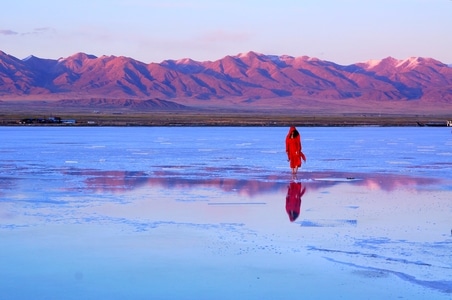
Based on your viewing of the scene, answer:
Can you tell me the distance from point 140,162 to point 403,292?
1634cm

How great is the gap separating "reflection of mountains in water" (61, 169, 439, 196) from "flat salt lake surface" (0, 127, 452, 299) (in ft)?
0.12

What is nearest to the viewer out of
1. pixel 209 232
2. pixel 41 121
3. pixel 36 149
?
pixel 209 232

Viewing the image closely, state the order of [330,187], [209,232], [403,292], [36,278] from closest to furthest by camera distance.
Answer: [403,292], [36,278], [209,232], [330,187]

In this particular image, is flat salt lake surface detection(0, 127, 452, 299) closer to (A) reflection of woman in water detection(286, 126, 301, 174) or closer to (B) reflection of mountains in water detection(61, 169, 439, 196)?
(B) reflection of mountains in water detection(61, 169, 439, 196)

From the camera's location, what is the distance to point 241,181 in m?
18.0

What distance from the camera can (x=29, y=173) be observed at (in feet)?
64.2

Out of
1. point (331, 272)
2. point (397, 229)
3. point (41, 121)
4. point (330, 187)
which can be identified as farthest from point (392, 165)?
point (41, 121)

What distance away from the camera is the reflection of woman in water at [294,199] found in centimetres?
1294

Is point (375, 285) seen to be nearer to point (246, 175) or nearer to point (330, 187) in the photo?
point (330, 187)

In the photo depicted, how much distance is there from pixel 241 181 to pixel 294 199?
3.36 metres

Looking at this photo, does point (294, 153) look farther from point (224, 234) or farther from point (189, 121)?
point (189, 121)

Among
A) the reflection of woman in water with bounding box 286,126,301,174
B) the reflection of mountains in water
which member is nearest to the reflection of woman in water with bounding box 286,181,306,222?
the reflection of mountains in water

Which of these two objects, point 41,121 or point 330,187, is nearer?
point 330,187

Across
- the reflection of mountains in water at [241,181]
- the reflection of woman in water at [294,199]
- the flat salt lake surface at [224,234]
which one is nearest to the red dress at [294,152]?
the reflection of mountains in water at [241,181]
